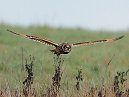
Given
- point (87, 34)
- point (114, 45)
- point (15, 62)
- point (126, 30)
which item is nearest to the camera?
point (15, 62)

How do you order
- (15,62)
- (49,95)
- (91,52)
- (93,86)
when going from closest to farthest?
(49,95), (93,86), (15,62), (91,52)

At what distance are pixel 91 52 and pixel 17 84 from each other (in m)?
8.17

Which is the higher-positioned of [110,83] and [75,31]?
[75,31]

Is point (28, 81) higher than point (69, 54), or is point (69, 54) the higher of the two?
point (69, 54)

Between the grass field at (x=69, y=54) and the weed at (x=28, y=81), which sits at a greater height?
the grass field at (x=69, y=54)

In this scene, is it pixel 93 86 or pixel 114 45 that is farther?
pixel 114 45

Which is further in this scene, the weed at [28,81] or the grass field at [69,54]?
the grass field at [69,54]

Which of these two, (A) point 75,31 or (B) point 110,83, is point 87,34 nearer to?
(A) point 75,31

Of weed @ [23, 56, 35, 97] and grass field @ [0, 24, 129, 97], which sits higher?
grass field @ [0, 24, 129, 97]

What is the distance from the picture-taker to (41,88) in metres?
8.00

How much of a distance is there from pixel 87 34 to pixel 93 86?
10802 mm

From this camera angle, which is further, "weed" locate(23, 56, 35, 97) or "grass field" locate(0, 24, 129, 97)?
"grass field" locate(0, 24, 129, 97)

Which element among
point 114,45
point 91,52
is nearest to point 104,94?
point 91,52

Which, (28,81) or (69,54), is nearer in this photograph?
(28,81)
